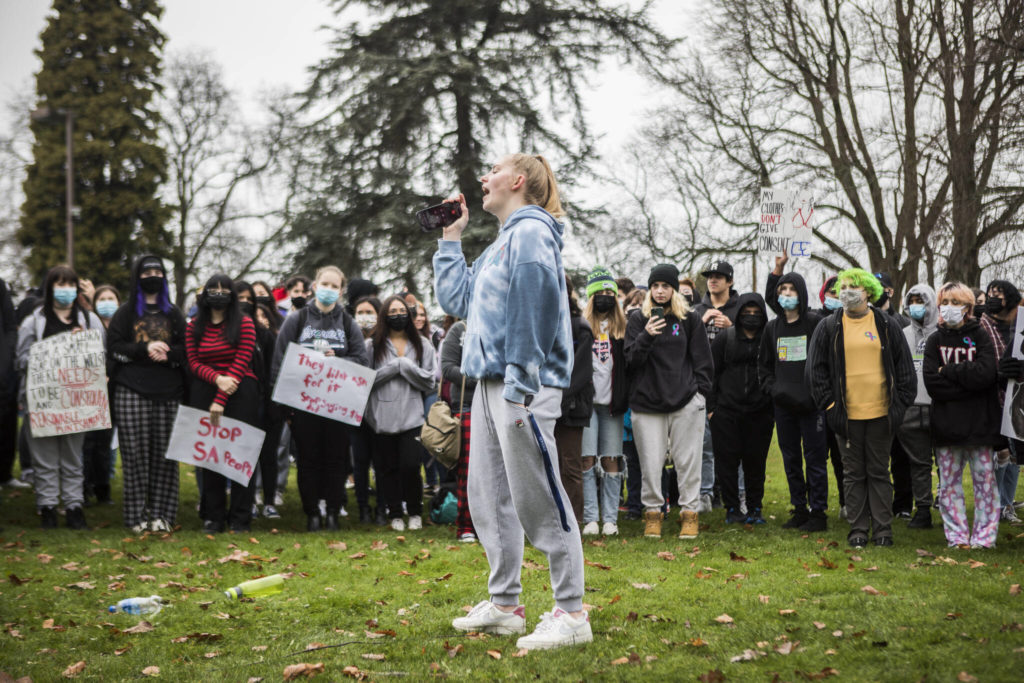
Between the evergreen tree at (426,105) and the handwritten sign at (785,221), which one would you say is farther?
the evergreen tree at (426,105)

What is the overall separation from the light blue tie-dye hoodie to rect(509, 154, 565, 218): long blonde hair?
0.16 metres

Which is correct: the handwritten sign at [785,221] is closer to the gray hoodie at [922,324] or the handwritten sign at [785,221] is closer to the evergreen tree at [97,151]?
the gray hoodie at [922,324]

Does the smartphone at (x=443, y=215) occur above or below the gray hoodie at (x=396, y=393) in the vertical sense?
above

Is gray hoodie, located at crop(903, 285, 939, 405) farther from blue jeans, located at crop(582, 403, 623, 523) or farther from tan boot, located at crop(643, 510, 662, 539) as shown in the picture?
blue jeans, located at crop(582, 403, 623, 523)

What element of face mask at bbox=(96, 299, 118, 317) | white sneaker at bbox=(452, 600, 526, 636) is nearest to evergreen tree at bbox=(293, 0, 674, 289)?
face mask at bbox=(96, 299, 118, 317)

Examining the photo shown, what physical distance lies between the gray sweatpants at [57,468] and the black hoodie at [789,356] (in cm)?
688

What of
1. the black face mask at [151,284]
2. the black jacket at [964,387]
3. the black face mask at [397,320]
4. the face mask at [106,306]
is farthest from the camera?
the face mask at [106,306]

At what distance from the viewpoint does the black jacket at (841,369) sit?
7.98 meters

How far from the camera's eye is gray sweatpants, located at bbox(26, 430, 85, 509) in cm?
950

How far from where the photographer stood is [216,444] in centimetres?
925

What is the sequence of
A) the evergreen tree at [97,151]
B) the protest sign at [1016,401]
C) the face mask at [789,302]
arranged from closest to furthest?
1. the protest sign at [1016,401]
2. the face mask at [789,302]
3. the evergreen tree at [97,151]

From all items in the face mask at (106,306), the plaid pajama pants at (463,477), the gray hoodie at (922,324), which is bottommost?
the plaid pajama pants at (463,477)

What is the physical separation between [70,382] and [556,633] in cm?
662

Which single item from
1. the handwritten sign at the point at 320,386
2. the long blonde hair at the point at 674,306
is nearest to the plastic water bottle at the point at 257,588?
the handwritten sign at the point at 320,386
